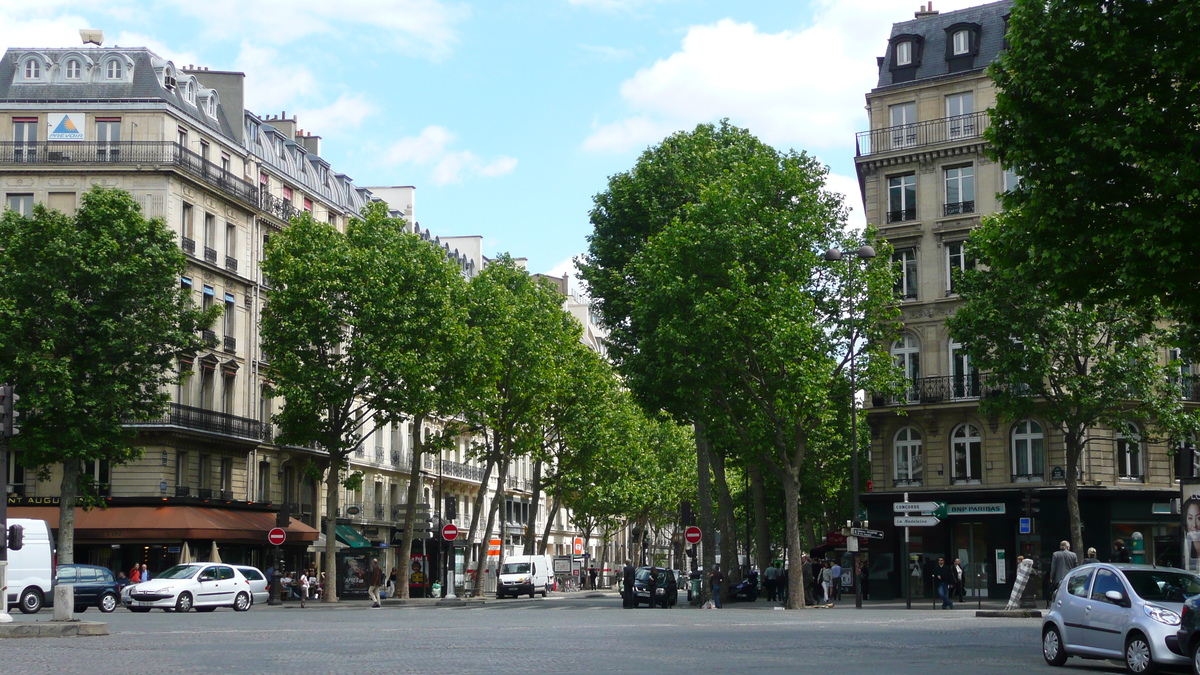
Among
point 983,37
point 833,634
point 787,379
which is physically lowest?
point 833,634

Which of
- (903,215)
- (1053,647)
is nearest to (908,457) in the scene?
(903,215)

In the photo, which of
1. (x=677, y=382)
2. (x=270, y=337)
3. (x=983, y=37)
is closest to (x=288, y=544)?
(x=270, y=337)

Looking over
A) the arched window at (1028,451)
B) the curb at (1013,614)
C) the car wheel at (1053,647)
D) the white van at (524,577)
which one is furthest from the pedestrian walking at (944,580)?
the white van at (524,577)

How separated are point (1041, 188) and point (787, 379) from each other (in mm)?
21689

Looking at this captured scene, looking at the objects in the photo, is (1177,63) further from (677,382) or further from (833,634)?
(677,382)

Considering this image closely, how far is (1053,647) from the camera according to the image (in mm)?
19328

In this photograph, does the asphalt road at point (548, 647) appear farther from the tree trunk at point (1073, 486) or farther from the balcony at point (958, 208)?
the balcony at point (958, 208)

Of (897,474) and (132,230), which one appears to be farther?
(897,474)

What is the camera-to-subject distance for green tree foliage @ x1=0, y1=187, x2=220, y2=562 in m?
45.4

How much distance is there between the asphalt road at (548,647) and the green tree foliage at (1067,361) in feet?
36.0

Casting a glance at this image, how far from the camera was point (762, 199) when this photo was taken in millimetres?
44375

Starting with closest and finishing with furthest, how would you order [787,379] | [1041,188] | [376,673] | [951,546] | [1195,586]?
1. [376,673]
2. [1195,586]
3. [1041,188]
4. [787,379]
5. [951,546]

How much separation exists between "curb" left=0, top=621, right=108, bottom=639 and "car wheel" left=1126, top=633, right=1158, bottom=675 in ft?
54.4

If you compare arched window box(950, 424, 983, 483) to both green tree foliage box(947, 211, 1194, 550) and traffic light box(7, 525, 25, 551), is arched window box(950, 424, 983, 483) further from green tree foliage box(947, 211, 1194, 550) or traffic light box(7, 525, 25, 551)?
traffic light box(7, 525, 25, 551)
